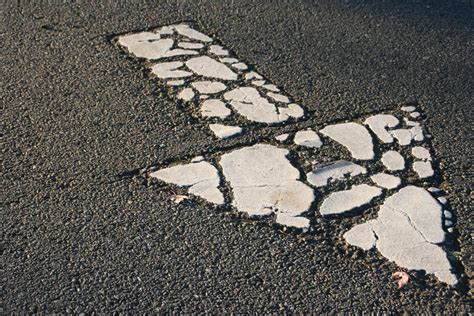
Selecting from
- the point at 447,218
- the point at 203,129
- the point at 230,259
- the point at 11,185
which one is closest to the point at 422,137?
the point at 447,218

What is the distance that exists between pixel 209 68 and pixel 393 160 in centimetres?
96

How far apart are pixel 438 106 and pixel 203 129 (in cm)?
99

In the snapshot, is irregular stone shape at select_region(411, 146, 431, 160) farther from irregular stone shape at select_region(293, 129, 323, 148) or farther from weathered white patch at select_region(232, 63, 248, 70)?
weathered white patch at select_region(232, 63, 248, 70)

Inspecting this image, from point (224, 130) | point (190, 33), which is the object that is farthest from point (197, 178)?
point (190, 33)

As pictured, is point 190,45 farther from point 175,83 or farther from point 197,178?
point 197,178

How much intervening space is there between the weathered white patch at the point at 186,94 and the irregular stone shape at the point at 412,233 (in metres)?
0.97

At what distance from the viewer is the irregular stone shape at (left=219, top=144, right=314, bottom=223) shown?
112 inches

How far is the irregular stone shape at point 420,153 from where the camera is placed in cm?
314

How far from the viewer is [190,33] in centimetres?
395

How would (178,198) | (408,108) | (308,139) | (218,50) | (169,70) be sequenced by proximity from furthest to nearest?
(218,50), (169,70), (408,108), (308,139), (178,198)

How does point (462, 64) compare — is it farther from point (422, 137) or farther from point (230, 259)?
point (230, 259)

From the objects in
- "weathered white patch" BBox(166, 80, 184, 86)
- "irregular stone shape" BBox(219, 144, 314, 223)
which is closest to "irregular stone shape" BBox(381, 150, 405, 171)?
"irregular stone shape" BBox(219, 144, 314, 223)

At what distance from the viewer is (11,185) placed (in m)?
2.90

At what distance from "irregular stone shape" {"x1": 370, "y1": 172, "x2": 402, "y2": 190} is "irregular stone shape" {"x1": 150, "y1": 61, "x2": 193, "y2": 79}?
100 centimetres
